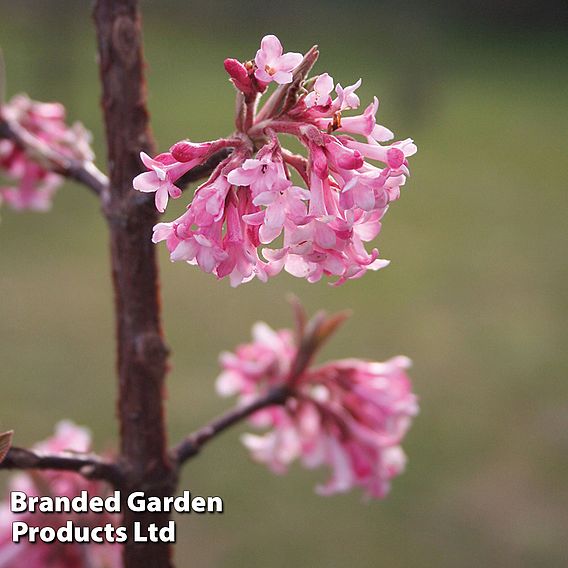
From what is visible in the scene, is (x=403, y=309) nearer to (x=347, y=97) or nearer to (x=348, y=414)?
(x=348, y=414)

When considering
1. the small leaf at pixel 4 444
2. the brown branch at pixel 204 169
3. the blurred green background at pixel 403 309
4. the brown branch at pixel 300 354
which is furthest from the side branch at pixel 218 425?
the blurred green background at pixel 403 309

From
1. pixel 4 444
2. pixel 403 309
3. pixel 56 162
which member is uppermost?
pixel 403 309

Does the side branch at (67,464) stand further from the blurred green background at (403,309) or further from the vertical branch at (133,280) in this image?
the blurred green background at (403,309)

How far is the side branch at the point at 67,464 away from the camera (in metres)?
0.65

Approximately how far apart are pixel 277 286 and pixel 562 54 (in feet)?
19.4

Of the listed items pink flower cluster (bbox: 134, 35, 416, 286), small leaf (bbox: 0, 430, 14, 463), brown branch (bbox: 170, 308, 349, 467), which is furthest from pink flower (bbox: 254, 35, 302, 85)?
brown branch (bbox: 170, 308, 349, 467)

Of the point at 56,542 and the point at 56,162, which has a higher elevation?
the point at 56,162

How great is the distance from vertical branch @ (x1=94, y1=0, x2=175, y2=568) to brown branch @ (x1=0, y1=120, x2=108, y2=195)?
8cm

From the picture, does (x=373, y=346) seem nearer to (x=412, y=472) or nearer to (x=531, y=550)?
(x=412, y=472)

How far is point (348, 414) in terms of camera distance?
923 millimetres

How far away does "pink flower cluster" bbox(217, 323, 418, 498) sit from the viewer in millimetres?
906

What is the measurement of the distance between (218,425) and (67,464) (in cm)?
16

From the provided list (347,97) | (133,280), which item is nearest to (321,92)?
(347,97)

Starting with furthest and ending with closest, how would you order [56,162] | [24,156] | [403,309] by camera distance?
1. [403,309]
2. [24,156]
3. [56,162]
